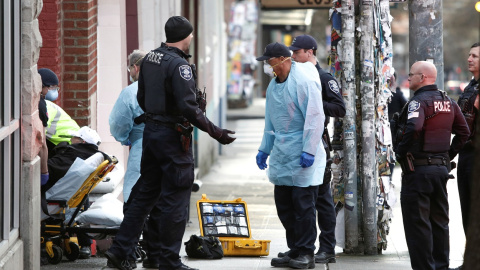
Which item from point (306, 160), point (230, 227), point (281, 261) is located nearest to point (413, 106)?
point (306, 160)

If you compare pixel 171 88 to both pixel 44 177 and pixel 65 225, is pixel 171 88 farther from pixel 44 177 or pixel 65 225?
pixel 65 225

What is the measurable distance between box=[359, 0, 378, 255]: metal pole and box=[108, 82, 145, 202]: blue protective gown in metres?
2.11

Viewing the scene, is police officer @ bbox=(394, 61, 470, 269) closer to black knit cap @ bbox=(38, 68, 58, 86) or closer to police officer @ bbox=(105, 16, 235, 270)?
police officer @ bbox=(105, 16, 235, 270)

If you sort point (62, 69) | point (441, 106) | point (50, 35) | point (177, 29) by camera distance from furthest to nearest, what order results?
point (62, 69) → point (50, 35) → point (441, 106) → point (177, 29)

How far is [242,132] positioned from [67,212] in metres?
19.7

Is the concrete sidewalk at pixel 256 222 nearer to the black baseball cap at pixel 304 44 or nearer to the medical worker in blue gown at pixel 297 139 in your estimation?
the medical worker in blue gown at pixel 297 139

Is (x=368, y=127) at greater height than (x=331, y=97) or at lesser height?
lesser

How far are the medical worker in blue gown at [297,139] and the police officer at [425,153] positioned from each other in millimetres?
692

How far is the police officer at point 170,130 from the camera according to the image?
23.1 feet

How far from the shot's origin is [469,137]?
7719 mm

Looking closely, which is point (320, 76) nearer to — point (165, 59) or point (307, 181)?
point (307, 181)

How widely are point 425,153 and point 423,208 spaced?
0.42 metres

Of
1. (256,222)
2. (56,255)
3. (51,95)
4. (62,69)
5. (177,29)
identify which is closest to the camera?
(177,29)

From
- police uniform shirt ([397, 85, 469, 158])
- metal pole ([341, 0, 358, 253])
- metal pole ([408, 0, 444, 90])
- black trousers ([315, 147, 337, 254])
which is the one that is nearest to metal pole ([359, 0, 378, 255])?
metal pole ([341, 0, 358, 253])
